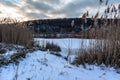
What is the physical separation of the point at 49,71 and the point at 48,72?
0.08 metres

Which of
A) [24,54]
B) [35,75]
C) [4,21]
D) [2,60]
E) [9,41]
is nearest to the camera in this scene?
[35,75]

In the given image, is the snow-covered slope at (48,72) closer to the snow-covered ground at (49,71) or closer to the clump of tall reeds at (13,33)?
the snow-covered ground at (49,71)

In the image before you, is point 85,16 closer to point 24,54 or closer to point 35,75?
point 24,54

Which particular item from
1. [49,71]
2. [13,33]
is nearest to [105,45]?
[49,71]

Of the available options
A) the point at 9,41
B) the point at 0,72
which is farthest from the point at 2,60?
the point at 9,41

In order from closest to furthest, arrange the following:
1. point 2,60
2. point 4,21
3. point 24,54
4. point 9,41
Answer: point 2,60 → point 24,54 → point 9,41 → point 4,21

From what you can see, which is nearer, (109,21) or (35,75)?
(35,75)

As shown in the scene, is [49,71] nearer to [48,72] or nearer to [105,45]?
[48,72]

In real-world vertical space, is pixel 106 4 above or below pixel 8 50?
above

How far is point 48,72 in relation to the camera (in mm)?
5812

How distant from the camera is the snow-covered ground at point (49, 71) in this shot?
545 centimetres

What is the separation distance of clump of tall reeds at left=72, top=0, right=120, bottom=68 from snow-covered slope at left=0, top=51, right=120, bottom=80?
36 centimetres

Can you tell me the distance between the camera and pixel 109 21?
7.83 meters

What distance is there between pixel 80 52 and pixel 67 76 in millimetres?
1882
